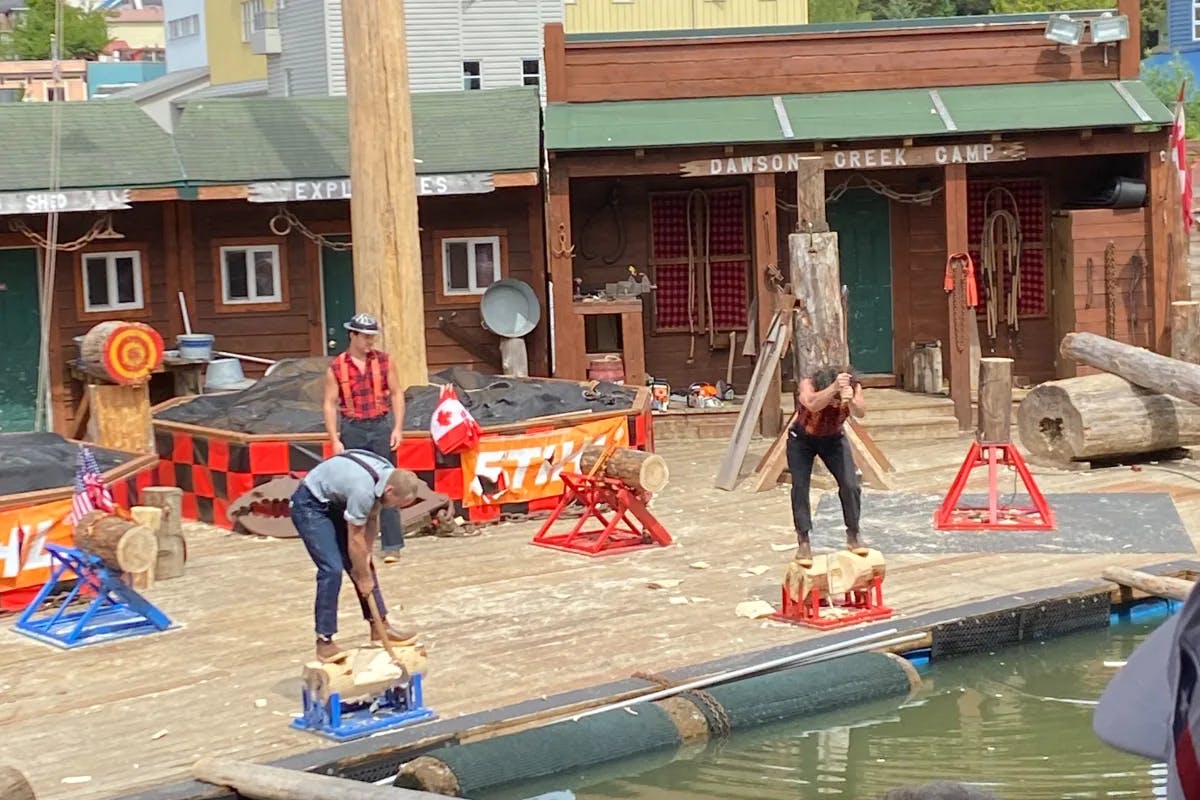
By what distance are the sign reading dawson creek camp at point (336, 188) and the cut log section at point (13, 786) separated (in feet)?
37.3

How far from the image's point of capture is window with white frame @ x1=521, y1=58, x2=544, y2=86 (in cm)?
3381

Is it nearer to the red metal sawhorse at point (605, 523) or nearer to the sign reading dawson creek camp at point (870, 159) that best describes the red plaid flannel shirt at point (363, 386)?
the red metal sawhorse at point (605, 523)

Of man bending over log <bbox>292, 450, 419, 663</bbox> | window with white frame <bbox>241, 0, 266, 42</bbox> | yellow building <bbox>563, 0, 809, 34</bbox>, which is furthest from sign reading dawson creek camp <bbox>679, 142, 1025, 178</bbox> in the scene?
window with white frame <bbox>241, 0, 266, 42</bbox>

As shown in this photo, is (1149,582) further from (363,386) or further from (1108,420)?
(1108,420)

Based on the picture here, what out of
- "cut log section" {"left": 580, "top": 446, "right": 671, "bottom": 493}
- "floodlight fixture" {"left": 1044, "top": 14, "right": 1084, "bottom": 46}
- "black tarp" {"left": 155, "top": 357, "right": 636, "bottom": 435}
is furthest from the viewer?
"floodlight fixture" {"left": 1044, "top": 14, "right": 1084, "bottom": 46}

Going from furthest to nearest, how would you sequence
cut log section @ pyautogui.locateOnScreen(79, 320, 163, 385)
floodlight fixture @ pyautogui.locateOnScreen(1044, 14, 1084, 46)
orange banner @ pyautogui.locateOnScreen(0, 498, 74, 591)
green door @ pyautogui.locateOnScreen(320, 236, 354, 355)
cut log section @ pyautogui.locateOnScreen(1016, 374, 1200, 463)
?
green door @ pyautogui.locateOnScreen(320, 236, 354, 355) < floodlight fixture @ pyautogui.locateOnScreen(1044, 14, 1084, 46) < cut log section @ pyautogui.locateOnScreen(1016, 374, 1200, 463) < cut log section @ pyautogui.locateOnScreen(79, 320, 163, 385) < orange banner @ pyautogui.locateOnScreen(0, 498, 74, 591)

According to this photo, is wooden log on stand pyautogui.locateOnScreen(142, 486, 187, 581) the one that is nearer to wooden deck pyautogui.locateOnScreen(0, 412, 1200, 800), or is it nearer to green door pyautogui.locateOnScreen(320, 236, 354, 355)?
wooden deck pyautogui.locateOnScreen(0, 412, 1200, 800)

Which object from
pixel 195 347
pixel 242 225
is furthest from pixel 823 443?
pixel 242 225

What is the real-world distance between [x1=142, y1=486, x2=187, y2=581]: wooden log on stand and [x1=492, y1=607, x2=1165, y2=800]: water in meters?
4.73

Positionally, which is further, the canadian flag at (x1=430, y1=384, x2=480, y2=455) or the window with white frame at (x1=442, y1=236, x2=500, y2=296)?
the window with white frame at (x1=442, y1=236, x2=500, y2=296)

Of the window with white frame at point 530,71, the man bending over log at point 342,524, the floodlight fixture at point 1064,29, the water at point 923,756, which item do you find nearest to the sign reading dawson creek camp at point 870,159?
the floodlight fixture at point 1064,29

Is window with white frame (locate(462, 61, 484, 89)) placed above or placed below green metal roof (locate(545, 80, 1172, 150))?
above

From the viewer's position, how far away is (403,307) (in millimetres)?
14836

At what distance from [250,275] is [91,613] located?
873cm
